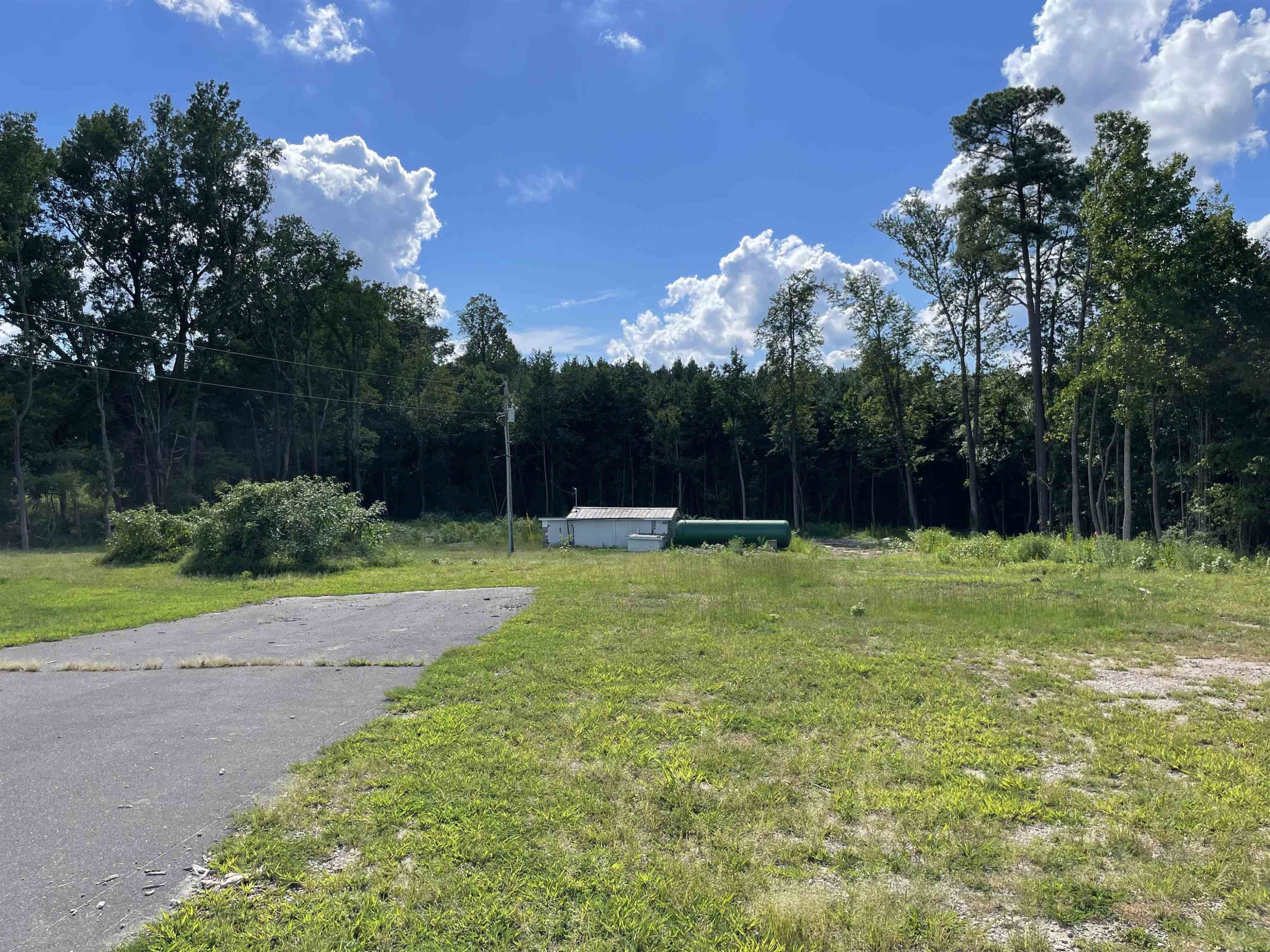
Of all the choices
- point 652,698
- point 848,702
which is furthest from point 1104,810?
point 652,698

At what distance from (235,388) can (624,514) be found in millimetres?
22392

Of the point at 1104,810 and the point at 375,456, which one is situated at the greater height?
the point at 375,456

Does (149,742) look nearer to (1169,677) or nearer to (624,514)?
(1169,677)

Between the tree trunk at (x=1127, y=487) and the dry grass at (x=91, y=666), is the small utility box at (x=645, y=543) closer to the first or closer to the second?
the tree trunk at (x=1127, y=487)

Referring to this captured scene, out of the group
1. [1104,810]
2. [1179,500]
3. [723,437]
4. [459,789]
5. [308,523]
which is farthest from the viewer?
[723,437]

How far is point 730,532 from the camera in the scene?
23125 millimetres

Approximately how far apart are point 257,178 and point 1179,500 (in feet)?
142

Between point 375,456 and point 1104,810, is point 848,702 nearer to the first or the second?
point 1104,810

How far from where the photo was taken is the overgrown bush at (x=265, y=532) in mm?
16406

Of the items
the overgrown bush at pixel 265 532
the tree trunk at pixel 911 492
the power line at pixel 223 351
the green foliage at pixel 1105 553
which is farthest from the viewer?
the tree trunk at pixel 911 492

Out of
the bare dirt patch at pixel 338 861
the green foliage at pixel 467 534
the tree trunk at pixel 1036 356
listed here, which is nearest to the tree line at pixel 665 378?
the tree trunk at pixel 1036 356

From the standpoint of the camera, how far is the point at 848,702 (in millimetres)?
5223

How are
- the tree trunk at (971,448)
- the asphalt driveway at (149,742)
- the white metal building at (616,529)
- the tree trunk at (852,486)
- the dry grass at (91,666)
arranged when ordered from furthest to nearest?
the tree trunk at (852,486) → the tree trunk at (971,448) → the white metal building at (616,529) → the dry grass at (91,666) → the asphalt driveway at (149,742)

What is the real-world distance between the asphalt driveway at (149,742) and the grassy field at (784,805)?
0.29m
